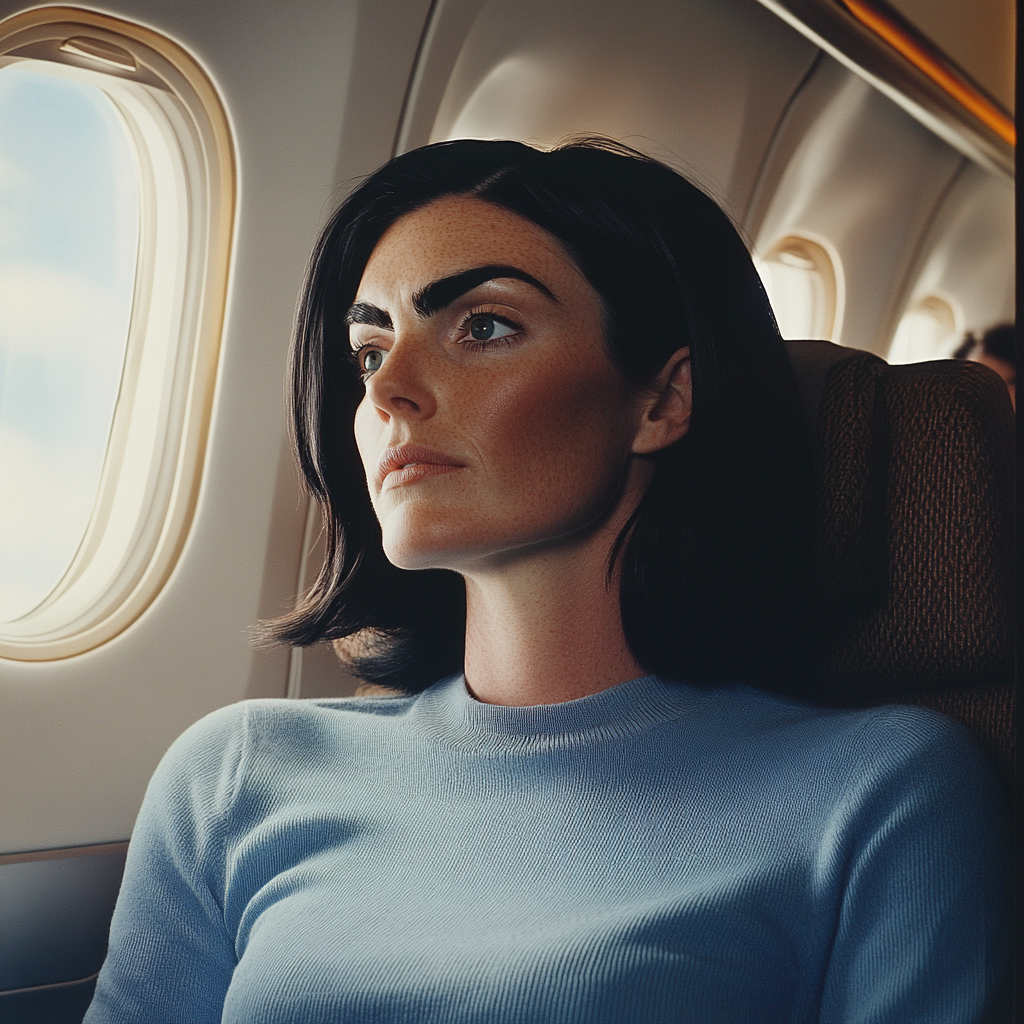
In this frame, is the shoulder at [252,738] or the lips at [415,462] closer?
the lips at [415,462]

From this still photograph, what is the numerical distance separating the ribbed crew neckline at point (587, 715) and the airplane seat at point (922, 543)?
0.69 feet

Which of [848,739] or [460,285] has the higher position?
[460,285]

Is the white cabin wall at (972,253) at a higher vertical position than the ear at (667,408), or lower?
higher

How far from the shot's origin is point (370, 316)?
1267 millimetres

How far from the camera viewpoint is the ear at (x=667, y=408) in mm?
1250

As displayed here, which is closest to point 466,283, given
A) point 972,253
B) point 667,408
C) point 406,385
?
point 406,385

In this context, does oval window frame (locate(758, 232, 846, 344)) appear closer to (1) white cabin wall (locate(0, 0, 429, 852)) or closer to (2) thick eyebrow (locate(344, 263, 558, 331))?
(1) white cabin wall (locate(0, 0, 429, 852))

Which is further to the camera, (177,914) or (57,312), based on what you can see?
(57,312)

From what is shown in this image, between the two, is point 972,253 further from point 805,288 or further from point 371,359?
point 371,359

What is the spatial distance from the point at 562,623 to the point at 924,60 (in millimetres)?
1586

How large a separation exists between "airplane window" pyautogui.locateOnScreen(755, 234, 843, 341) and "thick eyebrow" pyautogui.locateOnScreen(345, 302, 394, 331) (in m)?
2.05

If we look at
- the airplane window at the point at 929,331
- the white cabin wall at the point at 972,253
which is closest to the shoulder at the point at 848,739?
the white cabin wall at the point at 972,253

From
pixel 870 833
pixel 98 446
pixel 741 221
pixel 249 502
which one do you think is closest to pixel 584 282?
pixel 870 833

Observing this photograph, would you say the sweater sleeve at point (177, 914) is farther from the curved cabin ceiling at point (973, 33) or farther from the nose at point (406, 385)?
the curved cabin ceiling at point (973, 33)
